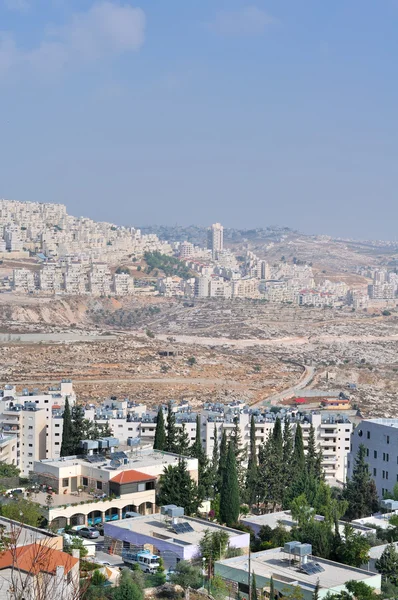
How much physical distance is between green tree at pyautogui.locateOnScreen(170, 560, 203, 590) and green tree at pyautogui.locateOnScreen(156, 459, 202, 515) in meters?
5.66

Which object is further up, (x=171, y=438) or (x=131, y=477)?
(x=171, y=438)

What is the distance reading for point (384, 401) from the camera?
7531 cm

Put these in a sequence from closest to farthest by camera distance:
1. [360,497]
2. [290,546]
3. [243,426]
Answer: [290,546], [360,497], [243,426]

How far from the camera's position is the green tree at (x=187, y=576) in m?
22.3

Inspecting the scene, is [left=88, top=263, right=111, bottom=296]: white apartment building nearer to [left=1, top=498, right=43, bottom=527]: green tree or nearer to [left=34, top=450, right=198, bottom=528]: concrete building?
[left=34, top=450, right=198, bottom=528]: concrete building

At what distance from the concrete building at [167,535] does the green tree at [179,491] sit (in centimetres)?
149

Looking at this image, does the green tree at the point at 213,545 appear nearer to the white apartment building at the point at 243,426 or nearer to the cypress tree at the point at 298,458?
the cypress tree at the point at 298,458

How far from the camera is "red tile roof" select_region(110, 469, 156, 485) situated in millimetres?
29375

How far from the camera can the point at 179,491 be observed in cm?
2908

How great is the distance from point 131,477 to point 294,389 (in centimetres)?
5185

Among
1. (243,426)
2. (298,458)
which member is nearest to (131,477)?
(298,458)

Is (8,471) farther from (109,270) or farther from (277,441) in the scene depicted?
(109,270)

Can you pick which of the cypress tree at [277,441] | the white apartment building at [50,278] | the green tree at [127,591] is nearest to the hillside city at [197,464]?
the green tree at [127,591]

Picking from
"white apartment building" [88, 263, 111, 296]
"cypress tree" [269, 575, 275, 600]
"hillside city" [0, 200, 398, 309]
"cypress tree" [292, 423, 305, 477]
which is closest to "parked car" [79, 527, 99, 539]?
"cypress tree" [269, 575, 275, 600]
